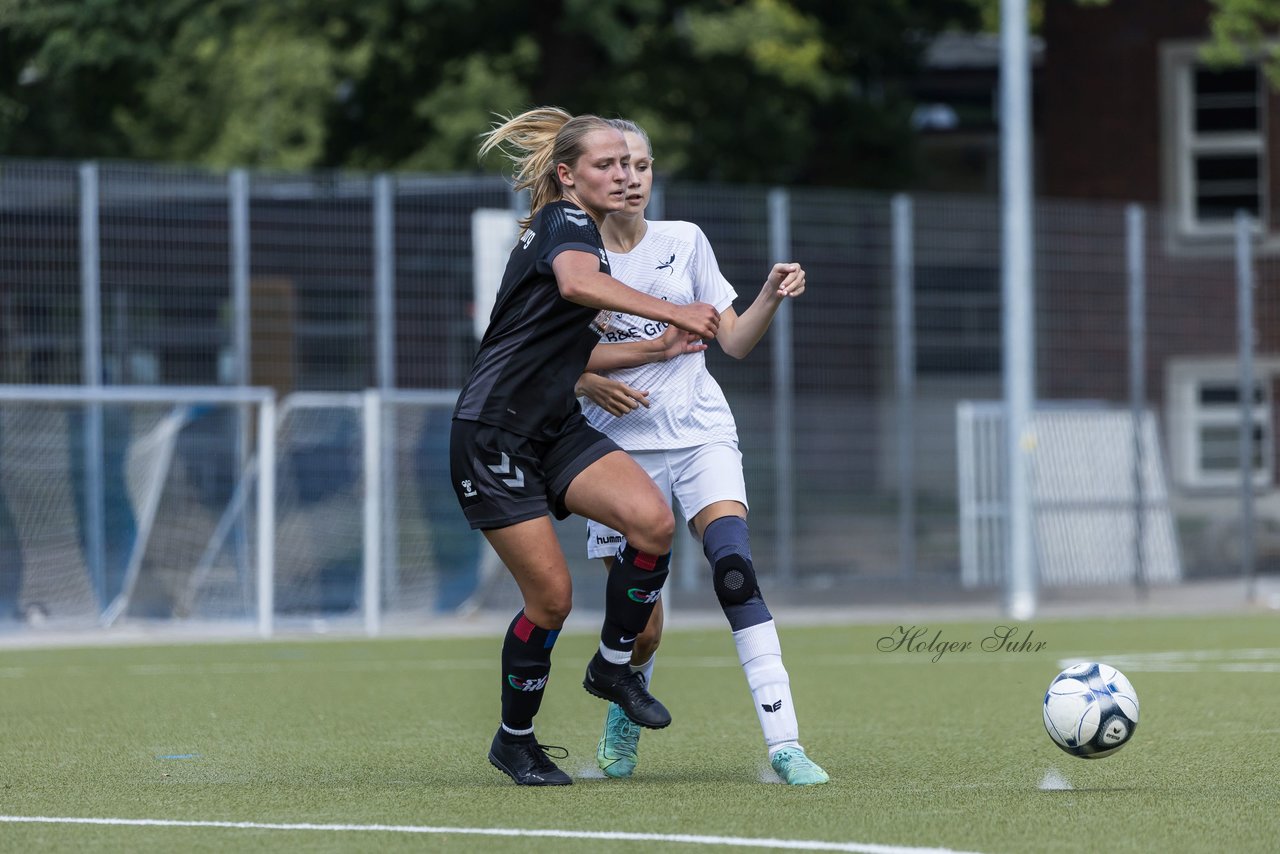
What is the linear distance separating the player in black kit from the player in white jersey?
0.17m

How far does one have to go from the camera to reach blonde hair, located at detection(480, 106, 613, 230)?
597cm

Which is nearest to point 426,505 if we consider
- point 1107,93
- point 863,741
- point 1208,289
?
point 1208,289

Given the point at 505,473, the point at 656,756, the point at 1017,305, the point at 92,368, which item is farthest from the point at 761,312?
the point at 1017,305

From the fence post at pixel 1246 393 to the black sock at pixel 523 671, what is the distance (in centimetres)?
1228

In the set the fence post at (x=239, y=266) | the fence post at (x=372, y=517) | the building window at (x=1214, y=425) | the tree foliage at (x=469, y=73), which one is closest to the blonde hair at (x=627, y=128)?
the fence post at (x=372, y=517)

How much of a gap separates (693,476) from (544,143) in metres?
1.09

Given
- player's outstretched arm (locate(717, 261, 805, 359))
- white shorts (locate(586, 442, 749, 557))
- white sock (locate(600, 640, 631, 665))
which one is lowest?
white sock (locate(600, 640, 631, 665))

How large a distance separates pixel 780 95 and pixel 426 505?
9596 millimetres

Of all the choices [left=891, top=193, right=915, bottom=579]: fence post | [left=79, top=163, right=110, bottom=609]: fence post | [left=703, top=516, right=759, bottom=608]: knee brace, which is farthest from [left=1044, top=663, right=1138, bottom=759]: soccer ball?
[left=891, top=193, right=915, bottom=579]: fence post

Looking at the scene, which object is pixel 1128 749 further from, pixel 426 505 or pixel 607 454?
pixel 426 505

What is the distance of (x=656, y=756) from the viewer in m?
6.73

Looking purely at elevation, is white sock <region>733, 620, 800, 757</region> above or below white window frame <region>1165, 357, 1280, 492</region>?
below

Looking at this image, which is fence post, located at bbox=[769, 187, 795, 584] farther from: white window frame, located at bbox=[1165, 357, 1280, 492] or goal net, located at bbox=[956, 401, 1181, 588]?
white window frame, located at bbox=[1165, 357, 1280, 492]

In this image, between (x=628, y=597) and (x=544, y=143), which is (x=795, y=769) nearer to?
(x=628, y=597)
